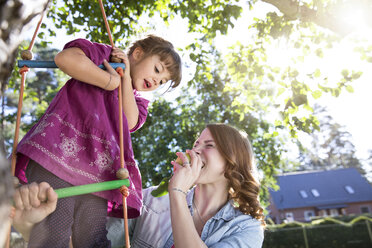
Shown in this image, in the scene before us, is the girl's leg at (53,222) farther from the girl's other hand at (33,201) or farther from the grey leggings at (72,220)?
the girl's other hand at (33,201)

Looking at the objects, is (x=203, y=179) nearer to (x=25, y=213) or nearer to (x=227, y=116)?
(x=25, y=213)

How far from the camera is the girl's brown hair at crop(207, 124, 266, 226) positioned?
7.26 ft

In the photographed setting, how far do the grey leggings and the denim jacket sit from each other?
0.36 m

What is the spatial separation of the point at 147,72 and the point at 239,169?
0.93 meters

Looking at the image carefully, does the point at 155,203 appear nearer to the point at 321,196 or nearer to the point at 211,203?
the point at 211,203

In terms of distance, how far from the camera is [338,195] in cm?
2873

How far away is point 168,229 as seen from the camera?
2188 millimetres

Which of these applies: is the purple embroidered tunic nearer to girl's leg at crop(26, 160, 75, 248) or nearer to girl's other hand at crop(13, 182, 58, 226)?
girl's leg at crop(26, 160, 75, 248)

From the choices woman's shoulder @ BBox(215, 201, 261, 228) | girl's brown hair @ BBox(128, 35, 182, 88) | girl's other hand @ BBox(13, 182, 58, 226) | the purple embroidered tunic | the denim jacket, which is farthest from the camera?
girl's brown hair @ BBox(128, 35, 182, 88)

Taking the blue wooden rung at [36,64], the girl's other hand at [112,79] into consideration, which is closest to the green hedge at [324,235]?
the girl's other hand at [112,79]

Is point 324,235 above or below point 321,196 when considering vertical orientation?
below

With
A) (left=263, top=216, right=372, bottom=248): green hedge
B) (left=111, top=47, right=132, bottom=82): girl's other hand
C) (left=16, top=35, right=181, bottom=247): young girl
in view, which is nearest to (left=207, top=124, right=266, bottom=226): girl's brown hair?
(left=16, top=35, right=181, bottom=247): young girl

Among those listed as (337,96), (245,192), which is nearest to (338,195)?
(337,96)

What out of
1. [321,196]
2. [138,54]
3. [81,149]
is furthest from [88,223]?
[321,196]
